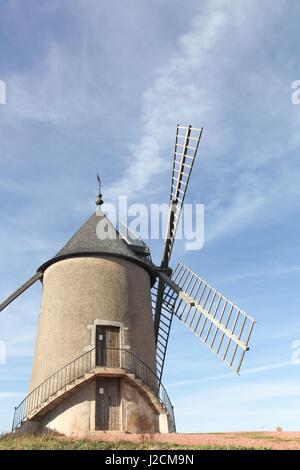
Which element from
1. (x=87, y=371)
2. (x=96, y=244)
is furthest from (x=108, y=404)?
(x=96, y=244)

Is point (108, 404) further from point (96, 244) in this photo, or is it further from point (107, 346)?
point (96, 244)

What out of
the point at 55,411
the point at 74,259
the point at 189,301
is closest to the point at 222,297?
the point at 189,301

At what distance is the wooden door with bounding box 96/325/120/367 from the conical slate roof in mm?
2785

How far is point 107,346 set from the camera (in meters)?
15.6

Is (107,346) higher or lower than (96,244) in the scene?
lower

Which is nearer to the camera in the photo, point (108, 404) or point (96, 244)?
point (108, 404)

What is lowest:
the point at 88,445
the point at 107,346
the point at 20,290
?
→ the point at 88,445

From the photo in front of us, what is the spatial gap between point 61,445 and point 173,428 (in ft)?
19.9

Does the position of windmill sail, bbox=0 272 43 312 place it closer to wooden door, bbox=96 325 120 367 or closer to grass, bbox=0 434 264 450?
wooden door, bbox=96 325 120 367

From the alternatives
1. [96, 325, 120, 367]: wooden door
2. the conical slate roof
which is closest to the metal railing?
[96, 325, 120, 367]: wooden door

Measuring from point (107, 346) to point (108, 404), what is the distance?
182cm

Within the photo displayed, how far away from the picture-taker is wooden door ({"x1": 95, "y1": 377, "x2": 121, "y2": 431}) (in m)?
14.5
